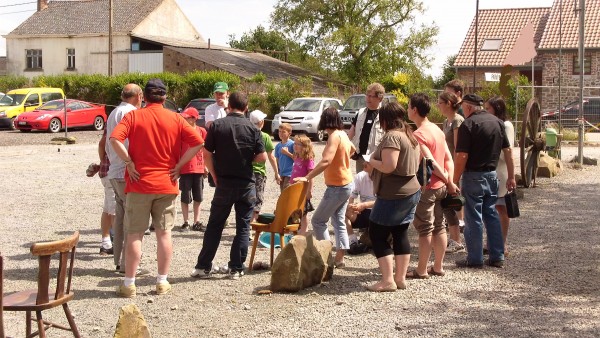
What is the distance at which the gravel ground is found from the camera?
22.2 ft

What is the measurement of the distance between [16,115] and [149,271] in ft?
95.3

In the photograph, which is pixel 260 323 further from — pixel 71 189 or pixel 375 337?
pixel 71 189

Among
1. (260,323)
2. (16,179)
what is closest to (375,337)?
(260,323)

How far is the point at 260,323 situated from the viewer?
6914mm

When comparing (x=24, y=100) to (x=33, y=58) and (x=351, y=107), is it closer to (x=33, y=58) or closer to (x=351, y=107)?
(x=351, y=107)

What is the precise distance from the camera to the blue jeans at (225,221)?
8.43 metres

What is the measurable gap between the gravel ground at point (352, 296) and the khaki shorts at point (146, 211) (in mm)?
629

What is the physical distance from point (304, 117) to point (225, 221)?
22370 mm

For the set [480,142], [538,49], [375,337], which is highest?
[538,49]

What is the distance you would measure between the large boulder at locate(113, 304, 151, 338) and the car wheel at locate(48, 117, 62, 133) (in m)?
28.6

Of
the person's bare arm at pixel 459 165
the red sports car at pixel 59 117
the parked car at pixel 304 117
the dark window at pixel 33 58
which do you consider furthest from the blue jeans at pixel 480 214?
the dark window at pixel 33 58

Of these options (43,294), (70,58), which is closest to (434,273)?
(43,294)

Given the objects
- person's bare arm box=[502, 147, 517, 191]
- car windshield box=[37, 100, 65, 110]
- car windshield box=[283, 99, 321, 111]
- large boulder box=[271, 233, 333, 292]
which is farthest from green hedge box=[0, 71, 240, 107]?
large boulder box=[271, 233, 333, 292]

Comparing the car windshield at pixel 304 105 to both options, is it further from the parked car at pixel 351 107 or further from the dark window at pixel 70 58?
the dark window at pixel 70 58
